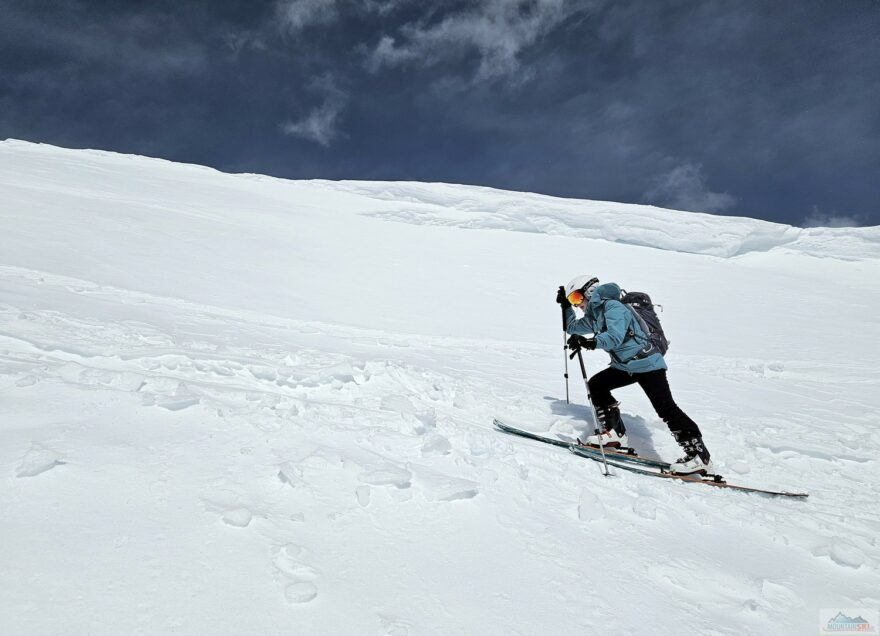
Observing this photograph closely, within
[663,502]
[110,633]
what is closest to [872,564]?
[663,502]

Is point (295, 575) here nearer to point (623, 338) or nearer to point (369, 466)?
point (369, 466)

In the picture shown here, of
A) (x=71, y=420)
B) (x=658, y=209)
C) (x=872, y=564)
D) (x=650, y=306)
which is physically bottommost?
(x=872, y=564)

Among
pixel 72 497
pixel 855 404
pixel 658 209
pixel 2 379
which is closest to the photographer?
pixel 72 497

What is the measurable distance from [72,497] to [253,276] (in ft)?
29.0

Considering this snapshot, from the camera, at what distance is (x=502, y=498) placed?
2.96 metres

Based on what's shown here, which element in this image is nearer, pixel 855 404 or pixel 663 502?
pixel 663 502

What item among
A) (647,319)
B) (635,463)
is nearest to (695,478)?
(635,463)

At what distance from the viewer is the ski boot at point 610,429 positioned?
4.66 metres

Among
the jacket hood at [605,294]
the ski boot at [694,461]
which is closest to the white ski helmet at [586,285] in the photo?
the jacket hood at [605,294]

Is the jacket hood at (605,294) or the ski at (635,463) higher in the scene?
the jacket hood at (605,294)

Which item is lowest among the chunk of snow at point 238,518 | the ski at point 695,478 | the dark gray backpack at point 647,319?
the ski at point 695,478

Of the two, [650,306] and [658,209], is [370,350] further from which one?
[658,209]

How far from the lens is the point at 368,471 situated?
2855mm

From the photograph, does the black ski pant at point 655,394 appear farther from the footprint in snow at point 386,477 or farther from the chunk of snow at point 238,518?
the chunk of snow at point 238,518
